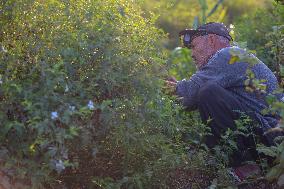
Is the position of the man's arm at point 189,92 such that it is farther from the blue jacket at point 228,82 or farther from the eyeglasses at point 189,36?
the eyeglasses at point 189,36

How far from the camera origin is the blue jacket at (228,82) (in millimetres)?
4734

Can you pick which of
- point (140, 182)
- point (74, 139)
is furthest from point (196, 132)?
point (74, 139)

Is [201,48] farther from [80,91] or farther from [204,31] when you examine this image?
[80,91]

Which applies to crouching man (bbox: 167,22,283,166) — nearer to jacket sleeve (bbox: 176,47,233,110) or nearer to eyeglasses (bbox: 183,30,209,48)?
jacket sleeve (bbox: 176,47,233,110)

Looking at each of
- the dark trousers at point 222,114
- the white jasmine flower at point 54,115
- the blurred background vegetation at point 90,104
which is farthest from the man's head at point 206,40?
the white jasmine flower at point 54,115

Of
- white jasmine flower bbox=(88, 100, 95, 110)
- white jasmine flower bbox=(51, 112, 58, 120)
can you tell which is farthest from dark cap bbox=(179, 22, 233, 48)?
white jasmine flower bbox=(51, 112, 58, 120)

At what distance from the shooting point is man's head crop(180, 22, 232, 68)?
5250 millimetres

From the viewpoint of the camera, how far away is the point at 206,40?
5.27 m

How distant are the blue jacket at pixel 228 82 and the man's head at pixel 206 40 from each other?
35 cm

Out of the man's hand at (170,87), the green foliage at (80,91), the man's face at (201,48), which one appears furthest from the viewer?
the man's face at (201,48)

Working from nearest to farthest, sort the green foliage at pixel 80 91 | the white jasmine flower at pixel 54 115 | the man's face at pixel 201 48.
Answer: the white jasmine flower at pixel 54 115 < the green foliage at pixel 80 91 < the man's face at pixel 201 48

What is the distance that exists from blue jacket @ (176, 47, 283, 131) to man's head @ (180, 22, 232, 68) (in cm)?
35

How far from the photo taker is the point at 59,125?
139 inches

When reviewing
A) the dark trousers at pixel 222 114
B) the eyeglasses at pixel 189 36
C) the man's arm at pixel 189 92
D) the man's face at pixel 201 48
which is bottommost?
the dark trousers at pixel 222 114
